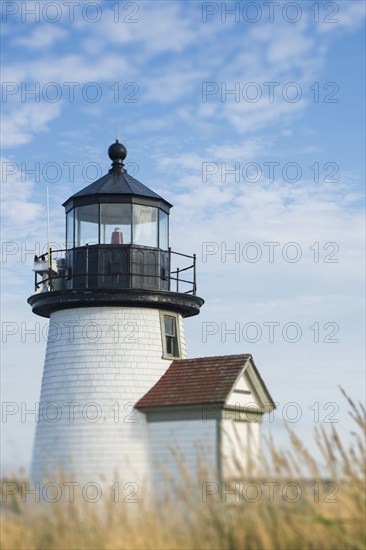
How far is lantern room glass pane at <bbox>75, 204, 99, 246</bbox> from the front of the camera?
1875cm

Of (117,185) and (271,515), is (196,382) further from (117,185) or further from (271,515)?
(271,515)

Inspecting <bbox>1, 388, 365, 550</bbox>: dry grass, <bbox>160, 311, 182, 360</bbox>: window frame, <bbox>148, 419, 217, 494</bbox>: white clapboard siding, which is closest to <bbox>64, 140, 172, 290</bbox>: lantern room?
<bbox>160, 311, 182, 360</bbox>: window frame

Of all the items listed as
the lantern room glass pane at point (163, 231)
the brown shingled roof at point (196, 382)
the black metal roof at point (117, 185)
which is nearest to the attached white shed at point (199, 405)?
the brown shingled roof at point (196, 382)

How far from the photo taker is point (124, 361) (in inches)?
707

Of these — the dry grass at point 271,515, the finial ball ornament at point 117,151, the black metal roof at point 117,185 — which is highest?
the finial ball ornament at point 117,151

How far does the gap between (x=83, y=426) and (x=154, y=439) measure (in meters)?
1.53

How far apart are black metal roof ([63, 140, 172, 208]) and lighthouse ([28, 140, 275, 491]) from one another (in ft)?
0.13

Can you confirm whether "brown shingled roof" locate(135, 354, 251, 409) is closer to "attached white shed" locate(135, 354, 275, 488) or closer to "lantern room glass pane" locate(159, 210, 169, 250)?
"attached white shed" locate(135, 354, 275, 488)

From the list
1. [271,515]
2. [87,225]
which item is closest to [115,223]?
[87,225]

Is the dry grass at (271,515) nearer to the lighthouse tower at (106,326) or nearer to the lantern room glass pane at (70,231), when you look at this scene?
the lighthouse tower at (106,326)

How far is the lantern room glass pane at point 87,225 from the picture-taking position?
1875 centimetres

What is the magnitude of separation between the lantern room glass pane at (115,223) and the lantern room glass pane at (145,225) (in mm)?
152

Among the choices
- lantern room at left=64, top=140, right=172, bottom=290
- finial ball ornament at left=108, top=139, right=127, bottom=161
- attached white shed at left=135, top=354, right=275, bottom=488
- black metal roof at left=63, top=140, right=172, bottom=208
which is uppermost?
finial ball ornament at left=108, top=139, right=127, bottom=161

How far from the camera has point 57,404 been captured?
18047 mm
